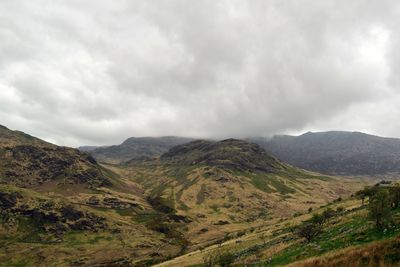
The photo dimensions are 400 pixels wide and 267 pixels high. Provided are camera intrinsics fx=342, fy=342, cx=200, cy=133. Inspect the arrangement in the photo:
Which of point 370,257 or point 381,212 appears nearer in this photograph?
point 370,257

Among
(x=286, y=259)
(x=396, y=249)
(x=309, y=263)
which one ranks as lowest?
(x=286, y=259)

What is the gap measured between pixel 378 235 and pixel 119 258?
542ft

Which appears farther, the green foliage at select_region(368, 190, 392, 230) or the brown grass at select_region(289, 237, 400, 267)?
the green foliage at select_region(368, 190, 392, 230)

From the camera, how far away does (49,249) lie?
19750 cm

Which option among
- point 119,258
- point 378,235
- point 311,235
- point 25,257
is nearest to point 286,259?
point 378,235

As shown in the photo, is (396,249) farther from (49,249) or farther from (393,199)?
(49,249)

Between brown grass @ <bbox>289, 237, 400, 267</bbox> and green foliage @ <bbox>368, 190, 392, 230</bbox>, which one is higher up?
green foliage @ <bbox>368, 190, 392, 230</bbox>

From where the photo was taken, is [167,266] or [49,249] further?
[49,249]

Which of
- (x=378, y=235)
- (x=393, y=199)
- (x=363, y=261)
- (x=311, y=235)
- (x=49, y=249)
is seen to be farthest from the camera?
(x=49, y=249)

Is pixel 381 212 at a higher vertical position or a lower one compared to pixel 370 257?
higher

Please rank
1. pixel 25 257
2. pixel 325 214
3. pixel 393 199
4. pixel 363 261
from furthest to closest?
pixel 25 257 → pixel 325 214 → pixel 393 199 → pixel 363 261

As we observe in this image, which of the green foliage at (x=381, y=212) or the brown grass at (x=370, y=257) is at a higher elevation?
the green foliage at (x=381, y=212)

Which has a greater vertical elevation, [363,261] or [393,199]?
[393,199]

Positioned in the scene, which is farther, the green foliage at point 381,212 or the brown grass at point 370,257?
the green foliage at point 381,212
